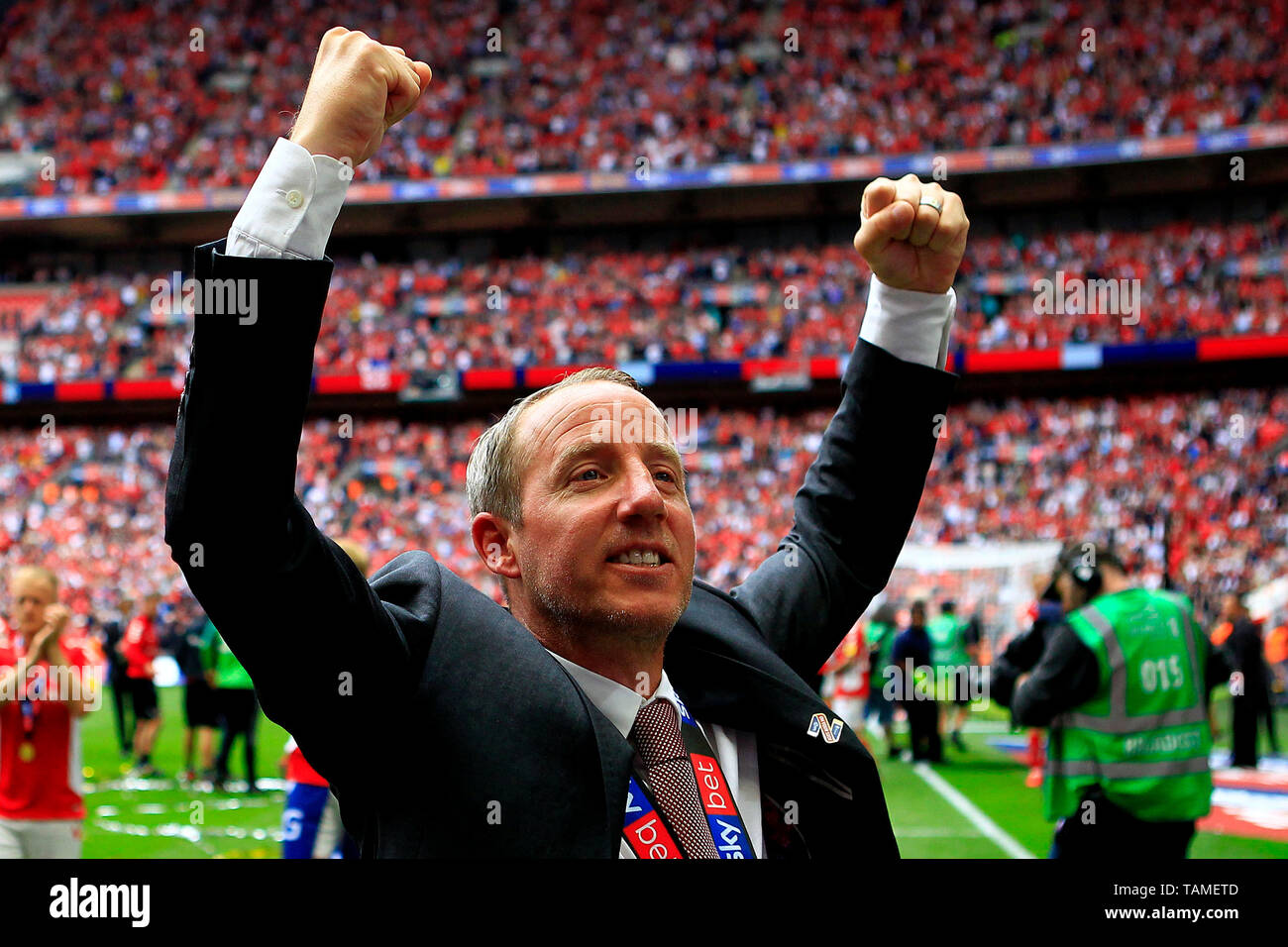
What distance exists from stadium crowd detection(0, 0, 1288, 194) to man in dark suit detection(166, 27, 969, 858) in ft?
88.9

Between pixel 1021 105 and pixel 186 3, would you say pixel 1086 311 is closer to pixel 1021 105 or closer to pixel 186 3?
pixel 1021 105

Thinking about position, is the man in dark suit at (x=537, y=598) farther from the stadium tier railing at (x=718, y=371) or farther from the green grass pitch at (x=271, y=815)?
the stadium tier railing at (x=718, y=371)

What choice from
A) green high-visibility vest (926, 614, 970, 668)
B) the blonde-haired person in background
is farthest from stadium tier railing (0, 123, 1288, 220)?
the blonde-haired person in background

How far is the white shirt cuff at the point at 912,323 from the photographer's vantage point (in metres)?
1.89

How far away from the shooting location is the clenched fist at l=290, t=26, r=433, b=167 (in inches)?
51.6

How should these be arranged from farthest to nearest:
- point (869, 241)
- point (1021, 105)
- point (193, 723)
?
point (1021, 105) → point (193, 723) → point (869, 241)

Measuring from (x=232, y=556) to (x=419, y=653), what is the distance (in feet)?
0.97

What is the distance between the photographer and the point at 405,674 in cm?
138

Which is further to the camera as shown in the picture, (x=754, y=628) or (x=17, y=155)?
(x=17, y=155)

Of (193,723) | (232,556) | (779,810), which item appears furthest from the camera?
(193,723)

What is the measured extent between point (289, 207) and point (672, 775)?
85cm

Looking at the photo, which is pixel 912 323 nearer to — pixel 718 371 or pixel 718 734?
pixel 718 734

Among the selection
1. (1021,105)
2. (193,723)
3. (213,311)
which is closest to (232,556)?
(213,311)

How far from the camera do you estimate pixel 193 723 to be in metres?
10.6
